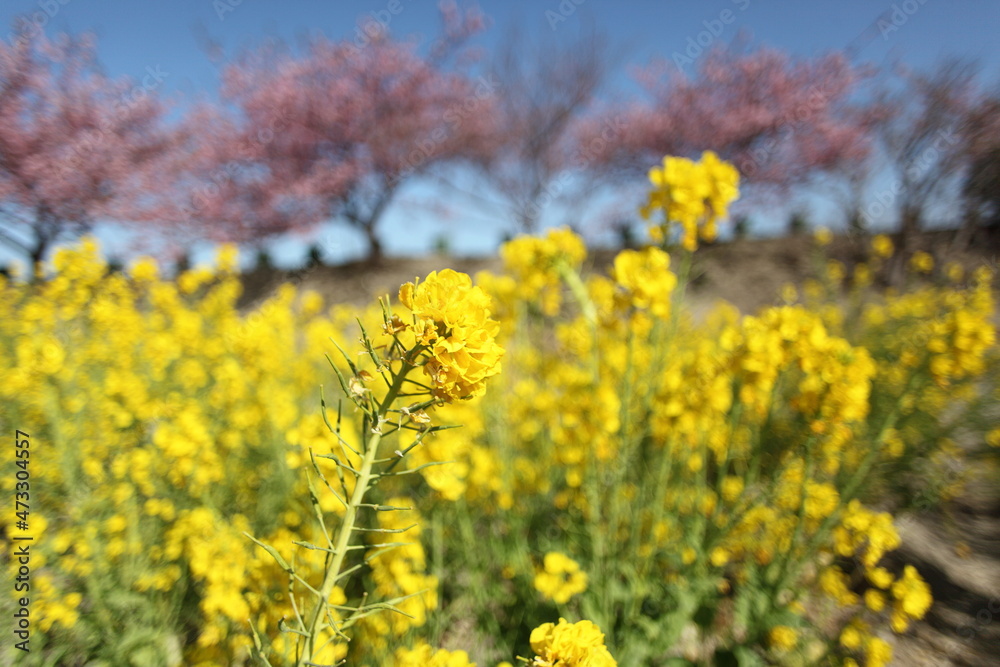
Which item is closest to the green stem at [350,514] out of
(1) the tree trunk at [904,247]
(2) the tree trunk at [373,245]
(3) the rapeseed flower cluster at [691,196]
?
(3) the rapeseed flower cluster at [691,196]

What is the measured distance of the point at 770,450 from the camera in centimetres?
367

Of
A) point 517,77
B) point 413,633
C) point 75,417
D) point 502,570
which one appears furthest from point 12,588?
point 517,77

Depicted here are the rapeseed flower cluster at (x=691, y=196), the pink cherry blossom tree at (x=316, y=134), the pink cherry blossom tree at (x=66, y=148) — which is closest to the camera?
the rapeseed flower cluster at (x=691, y=196)

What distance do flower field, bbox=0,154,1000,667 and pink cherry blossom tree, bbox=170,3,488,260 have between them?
850 cm

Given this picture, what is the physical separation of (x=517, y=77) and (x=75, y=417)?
10.3 m

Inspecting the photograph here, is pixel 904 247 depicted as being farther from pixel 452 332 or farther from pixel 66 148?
pixel 66 148

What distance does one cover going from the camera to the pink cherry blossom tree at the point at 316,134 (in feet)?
35.5

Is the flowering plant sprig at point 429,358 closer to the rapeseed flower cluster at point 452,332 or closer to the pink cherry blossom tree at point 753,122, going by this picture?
the rapeseed flower cluster at point 452,332

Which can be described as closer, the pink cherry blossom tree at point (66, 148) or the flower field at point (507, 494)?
the flower field at point (507, 494)

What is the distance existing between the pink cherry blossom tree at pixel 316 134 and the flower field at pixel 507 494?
850 cm

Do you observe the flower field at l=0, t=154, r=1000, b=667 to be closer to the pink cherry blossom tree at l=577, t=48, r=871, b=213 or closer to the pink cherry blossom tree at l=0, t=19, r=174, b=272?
the pink cherry blossom tree at l=0, t=19, r=174, b=272

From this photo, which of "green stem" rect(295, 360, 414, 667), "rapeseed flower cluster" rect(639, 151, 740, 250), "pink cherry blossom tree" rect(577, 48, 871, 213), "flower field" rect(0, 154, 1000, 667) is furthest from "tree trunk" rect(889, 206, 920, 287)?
"green stem" rect(295, 360, 414, 667)

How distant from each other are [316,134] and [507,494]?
1127cm

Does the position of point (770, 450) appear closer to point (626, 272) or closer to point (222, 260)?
point (626, 272)
